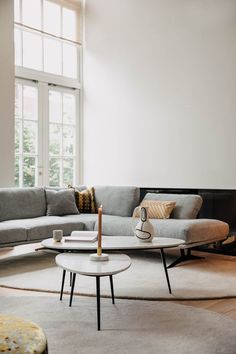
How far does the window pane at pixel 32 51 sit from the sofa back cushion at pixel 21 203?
184cm

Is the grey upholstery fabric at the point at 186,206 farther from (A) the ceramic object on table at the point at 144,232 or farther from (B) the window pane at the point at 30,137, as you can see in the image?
(B) the window pane at the point at 30,137

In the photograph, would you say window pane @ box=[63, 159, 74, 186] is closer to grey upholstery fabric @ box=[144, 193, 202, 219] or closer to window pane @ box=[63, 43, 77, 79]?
window pane @ box=[63, 43, 77, 79]

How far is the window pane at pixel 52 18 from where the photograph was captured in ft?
21.9

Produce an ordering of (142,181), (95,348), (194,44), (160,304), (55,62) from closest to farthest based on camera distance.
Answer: (95,348) < (160,304) < (194,44) < (142,181) < (55,62)

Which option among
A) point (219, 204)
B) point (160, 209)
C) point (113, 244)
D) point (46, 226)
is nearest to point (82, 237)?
point (113, 244)

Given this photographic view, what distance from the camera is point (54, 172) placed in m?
6.74

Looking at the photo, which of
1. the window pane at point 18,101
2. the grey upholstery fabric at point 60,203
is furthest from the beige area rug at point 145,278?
the window pane at point 18,101

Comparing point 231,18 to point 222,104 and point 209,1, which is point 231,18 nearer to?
point 209,1

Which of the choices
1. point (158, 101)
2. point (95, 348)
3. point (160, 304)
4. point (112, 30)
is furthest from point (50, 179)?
point (95, 348)

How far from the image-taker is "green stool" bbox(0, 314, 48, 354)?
171cm

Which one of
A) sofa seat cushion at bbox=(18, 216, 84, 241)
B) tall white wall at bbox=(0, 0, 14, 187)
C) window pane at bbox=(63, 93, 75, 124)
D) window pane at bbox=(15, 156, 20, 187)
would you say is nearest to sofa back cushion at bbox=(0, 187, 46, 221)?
sofa seat cushion at bbox=(18, 216, 84, 241)

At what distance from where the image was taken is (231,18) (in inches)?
218

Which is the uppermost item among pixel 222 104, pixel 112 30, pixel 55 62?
pixel 112 30

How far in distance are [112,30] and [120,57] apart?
426 mm
